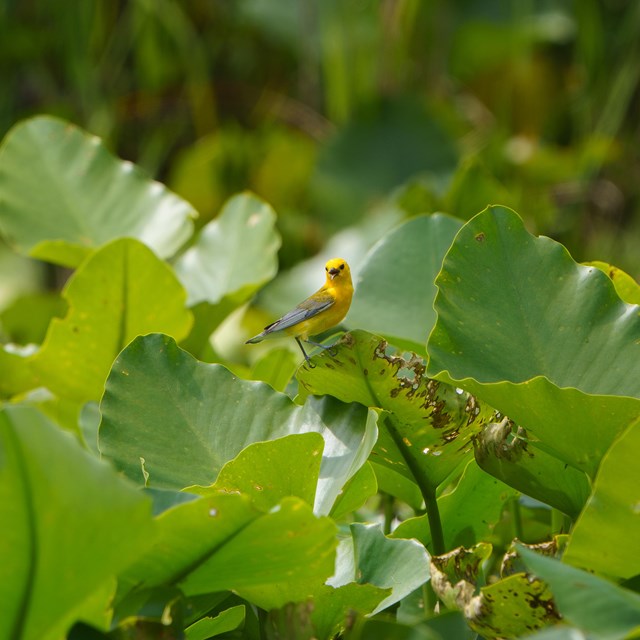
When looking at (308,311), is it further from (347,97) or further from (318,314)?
(347,97)

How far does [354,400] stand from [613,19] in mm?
3222

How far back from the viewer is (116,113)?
297 centimetres

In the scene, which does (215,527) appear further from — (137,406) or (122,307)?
(122,307)

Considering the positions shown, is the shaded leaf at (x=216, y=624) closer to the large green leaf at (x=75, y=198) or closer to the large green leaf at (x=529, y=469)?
the large green leaf at (x=529, y=469)

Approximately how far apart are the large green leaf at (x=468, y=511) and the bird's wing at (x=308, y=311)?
238 millimetres

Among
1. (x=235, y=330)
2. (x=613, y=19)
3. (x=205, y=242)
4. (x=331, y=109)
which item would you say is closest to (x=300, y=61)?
(x=331, y=109)

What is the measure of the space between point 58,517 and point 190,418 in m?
0.18

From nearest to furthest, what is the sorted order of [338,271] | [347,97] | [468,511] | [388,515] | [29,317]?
[468,511] → [388,515] → [338,271] → [29,317] → [347,97]

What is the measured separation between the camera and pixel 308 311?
0.81 m

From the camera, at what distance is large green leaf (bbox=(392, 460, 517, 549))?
1.91 feet

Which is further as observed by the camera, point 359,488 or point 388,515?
point 388,515

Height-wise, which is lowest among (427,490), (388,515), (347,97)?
(347,97)

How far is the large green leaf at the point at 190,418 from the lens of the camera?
0.56 m

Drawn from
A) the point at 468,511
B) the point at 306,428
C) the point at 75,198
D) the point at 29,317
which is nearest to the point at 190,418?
the point at 306,428
